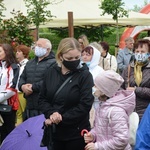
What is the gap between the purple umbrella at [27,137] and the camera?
496 cm

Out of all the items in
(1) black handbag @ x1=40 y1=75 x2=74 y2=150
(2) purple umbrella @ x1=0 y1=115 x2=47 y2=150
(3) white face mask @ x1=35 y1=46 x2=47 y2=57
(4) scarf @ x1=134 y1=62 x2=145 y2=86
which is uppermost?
(3) white face mask @ x1=35 y1=46 x2=47 y2=57

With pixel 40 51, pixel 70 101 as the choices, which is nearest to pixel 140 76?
pixel 70 101

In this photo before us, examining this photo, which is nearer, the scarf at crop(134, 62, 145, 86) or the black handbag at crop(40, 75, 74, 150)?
the black handbag at crop(40, 75, 74, 150)

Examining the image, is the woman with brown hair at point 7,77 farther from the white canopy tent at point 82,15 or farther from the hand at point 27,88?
the white canopy tent at point 82,15

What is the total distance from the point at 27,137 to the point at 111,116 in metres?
1.71

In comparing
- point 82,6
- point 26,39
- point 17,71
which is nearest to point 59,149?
point 17,71

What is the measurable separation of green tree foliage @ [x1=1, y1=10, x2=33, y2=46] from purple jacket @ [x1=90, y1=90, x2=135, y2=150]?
22.5 ft

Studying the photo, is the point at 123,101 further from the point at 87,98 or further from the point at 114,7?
the point at 114,7

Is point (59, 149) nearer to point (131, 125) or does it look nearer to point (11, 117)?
point (131, 125)

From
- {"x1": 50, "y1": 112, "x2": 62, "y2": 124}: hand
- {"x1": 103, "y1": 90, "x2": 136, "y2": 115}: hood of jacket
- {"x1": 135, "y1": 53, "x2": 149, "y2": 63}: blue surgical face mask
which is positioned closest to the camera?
{"x1": 103, "y1": 90, "x2": 136, "y2": 115}: hood of jacket

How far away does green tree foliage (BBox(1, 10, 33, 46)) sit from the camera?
411 inches

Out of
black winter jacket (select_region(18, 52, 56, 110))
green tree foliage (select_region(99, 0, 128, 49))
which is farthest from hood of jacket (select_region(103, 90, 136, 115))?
green tree foliage (select_region(99, 0, 128, 49))

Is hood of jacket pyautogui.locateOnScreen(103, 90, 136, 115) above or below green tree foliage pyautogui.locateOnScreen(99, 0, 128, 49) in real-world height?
below

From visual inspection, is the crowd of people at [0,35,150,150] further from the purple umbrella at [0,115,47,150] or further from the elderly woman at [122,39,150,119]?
the purple umbrella at [0,115,47,150]
